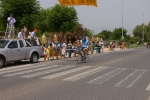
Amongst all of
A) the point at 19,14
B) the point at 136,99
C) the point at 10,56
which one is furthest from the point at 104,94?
the point at 19,14

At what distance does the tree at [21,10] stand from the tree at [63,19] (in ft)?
40.5

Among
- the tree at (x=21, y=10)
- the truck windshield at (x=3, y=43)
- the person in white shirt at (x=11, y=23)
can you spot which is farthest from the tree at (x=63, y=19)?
the truck windshield at (x=3, y=43)

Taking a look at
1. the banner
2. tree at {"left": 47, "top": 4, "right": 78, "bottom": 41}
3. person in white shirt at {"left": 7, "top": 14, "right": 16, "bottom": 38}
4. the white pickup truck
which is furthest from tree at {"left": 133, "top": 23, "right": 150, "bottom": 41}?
the white pickup truck

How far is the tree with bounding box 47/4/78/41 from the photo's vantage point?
36.3 m

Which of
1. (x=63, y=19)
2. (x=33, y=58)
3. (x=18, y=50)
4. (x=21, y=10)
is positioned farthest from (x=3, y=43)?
(x=63, y=19)

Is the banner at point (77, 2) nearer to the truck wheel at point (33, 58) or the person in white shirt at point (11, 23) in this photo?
the person in white shirt at point (11, 23)

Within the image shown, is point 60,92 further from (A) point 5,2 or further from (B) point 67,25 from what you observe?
(B) point 67,25

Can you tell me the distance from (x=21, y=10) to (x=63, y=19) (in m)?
13.6

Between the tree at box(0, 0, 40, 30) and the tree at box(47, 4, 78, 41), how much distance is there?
40.5 feet

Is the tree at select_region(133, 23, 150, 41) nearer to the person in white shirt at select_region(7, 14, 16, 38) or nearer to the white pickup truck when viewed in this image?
the person in white shirt at select_region(7, 14, 16, 38)

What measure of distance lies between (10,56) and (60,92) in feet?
27.6

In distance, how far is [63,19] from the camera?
36.8 meters

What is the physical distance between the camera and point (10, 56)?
52.3ft

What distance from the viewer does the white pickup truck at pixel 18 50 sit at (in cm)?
1559
